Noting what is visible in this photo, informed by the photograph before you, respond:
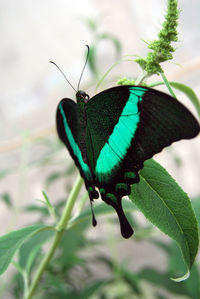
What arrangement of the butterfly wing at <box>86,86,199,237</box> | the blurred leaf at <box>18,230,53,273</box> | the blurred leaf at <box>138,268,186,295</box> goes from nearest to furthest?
the butterfly wing at <box>86,86,199,237</box>, the blurred leaf at <box>18,230,53,273</box>, the blurred leaf at <box>138,268,186,295</box>

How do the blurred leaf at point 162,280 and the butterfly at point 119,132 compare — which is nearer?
the butterfly at point 119,132

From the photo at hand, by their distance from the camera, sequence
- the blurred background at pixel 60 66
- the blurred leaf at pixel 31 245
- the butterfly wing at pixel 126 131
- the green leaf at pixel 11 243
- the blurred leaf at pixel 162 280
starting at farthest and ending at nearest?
the blurred background at pixel 60 66 → the blurred leaf at pixel 162 280 → the blurred leaf at pixel 31 245 → the green leaf at pixel 11 243 → the butterfly wing at pixel 126 131

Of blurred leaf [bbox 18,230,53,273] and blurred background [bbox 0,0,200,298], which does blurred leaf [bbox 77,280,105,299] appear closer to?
blurred leaf [bbox 18,230,53,273]

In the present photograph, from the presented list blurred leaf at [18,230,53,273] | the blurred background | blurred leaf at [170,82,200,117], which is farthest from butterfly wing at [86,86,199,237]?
the blurred background

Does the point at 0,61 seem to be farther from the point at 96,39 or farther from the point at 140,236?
the point at 140,236

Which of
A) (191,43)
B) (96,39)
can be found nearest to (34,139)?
(96,39)

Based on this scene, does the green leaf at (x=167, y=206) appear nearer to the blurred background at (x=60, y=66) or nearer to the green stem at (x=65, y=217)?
the green stem at (x=65, y=217)

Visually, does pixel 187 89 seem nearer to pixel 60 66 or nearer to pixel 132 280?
pixel 132 280

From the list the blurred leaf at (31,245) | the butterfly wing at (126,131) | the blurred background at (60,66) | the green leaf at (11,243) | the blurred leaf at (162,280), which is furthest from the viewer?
the blurred background at (60,66)

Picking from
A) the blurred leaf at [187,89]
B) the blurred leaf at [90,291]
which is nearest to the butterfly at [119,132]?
the blurred leaf at [187,89]
